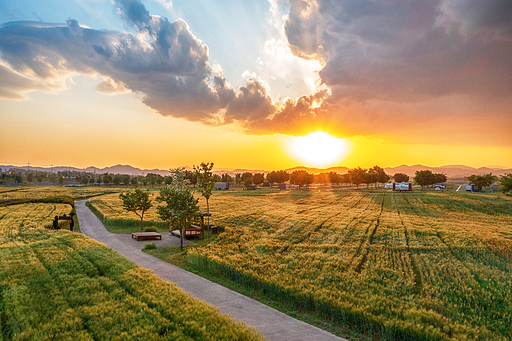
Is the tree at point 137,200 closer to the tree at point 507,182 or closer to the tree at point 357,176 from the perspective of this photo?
the tree at point 507,182

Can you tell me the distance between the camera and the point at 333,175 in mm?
164625

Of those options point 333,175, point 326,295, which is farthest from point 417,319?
point 333,175

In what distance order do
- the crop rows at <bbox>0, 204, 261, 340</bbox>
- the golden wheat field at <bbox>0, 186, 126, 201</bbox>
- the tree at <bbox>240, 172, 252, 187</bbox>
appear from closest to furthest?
the crop rows at <bbox>0, 204, 261, 340</bbox>, the golden wheat field at <bbox>0, 186, 126, 201</bbox>, the tree at <bbox>240, 172, 252, 187</bbox>

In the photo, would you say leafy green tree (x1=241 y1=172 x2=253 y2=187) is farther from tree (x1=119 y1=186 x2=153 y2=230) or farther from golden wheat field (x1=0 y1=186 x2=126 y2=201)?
tree (x1=119 y1=186 x2=153 y2=230)

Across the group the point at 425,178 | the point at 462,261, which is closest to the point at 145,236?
the point at 462,261

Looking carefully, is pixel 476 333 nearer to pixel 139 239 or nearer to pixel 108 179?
pixel 139 239

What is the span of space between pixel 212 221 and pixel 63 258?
58.3ft

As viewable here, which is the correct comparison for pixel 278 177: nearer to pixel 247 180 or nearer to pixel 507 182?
pixel 247 180

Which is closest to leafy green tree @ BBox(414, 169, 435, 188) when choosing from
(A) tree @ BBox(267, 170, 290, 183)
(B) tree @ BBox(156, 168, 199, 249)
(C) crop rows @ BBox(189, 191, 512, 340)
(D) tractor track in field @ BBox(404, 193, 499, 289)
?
(A) tree @ BBox(267, 170, 290, 183)

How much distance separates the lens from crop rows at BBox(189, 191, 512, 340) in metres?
9.53

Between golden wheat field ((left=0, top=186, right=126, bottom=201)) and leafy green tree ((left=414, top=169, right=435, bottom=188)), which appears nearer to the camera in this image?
golden wheat field ((left=0, top=186, right=126, bottom=201))

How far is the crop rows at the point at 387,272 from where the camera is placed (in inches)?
375

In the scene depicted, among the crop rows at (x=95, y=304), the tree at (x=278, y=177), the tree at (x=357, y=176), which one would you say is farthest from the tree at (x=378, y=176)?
the crop rows at (x=95, y=304)

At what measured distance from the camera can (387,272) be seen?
565 inches
